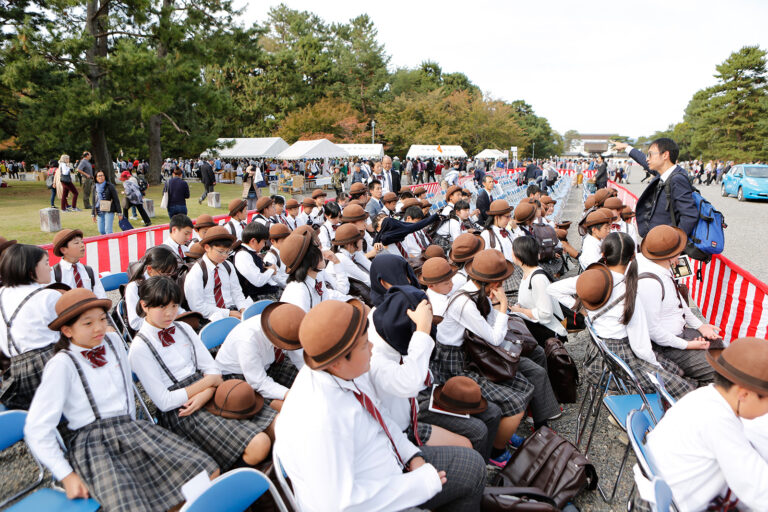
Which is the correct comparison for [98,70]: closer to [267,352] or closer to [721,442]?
[267,352]

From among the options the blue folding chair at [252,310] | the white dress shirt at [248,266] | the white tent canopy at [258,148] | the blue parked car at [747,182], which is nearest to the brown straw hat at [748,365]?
the blue folding chair at [252,310]

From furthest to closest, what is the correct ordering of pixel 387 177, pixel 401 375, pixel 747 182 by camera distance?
pixel 747 182, pixel 387 177, pixel 401 375

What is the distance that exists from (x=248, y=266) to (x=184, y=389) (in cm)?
241

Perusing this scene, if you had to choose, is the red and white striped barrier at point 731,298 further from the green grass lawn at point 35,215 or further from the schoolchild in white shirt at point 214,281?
the green grass lawn at point 35,215

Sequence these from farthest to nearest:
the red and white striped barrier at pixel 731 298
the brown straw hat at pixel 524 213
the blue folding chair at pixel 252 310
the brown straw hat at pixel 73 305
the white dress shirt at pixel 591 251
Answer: the brown straw hat at pixel 524 213
the white dress shirt at pixel 591 251
the red and white striped barrier at pixel 731 298
the blue folding chair at pixel 252 310
the brown straw hat at pixel 73 305

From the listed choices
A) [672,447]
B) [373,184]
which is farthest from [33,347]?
[373,184]

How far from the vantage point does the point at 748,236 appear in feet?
38.4

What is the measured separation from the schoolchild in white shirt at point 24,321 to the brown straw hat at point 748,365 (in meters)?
3.99

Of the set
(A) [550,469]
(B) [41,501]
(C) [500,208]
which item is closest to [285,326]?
→ (B) [41,501]

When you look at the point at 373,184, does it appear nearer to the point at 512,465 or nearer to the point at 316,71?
the point at 512,465

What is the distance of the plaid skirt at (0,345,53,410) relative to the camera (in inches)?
120

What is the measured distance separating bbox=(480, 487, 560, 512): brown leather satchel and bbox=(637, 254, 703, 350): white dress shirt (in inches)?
62.5

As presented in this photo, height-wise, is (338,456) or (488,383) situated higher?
(338,456)

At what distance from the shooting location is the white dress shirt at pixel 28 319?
3.26 metres
